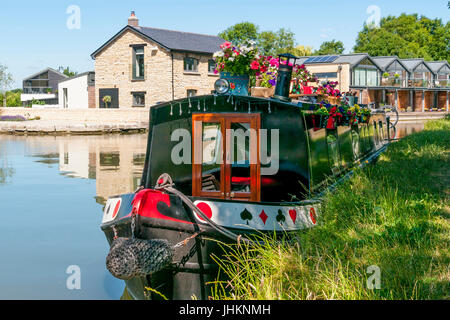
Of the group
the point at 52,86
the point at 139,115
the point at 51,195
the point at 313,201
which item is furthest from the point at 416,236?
the point at 52,86

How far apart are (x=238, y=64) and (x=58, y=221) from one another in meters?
4.96

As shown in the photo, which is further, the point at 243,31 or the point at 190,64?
the point at 243,31

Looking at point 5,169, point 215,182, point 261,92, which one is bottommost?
point 5,169

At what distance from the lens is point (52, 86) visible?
8706cm

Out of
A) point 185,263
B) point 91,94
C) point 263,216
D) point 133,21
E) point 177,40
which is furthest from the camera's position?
point 91,94

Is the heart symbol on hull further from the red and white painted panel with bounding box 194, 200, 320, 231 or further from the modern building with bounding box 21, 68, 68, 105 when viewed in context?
the modern building with bounding box 21, 68, 68, 105

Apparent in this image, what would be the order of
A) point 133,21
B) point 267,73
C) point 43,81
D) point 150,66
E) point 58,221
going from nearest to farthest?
point 267,73
point 58,221
point 150,66
point 133,21
point 43,81

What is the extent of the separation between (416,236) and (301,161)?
1.93m

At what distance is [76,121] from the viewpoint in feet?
116

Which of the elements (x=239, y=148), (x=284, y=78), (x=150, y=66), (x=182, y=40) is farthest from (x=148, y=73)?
(x=239, y=148)

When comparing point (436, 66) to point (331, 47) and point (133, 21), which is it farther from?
point (133, 21)

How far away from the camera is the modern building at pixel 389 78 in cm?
5353

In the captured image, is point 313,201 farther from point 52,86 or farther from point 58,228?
point 52,86

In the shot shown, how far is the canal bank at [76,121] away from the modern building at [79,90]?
1068 cm
